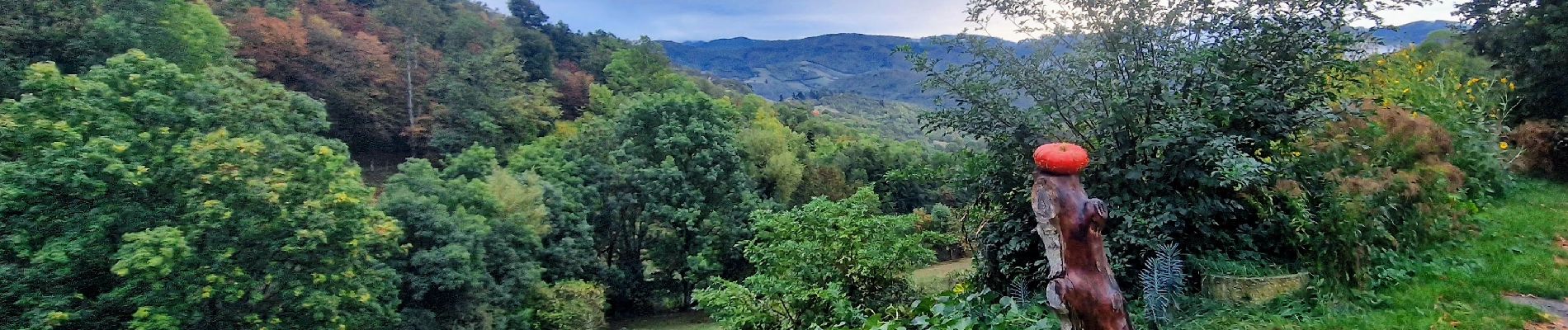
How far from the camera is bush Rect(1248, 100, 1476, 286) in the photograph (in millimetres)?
4516

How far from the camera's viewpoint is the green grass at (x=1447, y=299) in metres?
4.11

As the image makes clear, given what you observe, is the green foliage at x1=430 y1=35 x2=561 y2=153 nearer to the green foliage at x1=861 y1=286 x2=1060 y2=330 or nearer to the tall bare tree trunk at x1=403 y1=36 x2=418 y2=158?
the tall bare tree trunk at x1=403 y1=36 x2=418 y2=158

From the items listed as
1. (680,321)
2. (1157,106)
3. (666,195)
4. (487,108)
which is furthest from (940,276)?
(487,108)

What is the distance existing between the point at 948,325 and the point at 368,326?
13.3 meters

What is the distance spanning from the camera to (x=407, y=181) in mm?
16875

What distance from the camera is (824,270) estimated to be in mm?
9539

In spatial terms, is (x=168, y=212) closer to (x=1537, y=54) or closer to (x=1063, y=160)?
(x=1063, y=160)

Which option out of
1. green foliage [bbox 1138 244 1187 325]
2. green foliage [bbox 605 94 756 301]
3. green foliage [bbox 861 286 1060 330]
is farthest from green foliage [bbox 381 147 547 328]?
green foliage [bbox 1138 244 1187 325]

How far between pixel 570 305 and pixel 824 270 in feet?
35.1

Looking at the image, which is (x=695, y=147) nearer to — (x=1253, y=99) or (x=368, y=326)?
(x=368, y=326)

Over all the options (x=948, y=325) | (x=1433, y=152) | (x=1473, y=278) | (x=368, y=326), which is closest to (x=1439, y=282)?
(x=1473, y=278)

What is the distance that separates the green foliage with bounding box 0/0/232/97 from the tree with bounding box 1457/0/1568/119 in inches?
1029

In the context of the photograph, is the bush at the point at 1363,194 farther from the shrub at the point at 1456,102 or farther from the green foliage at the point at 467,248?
the green foliage at the point at 467,248

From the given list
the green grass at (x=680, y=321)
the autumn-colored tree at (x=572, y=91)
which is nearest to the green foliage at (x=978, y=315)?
the green grass at (x=680, y=321)
